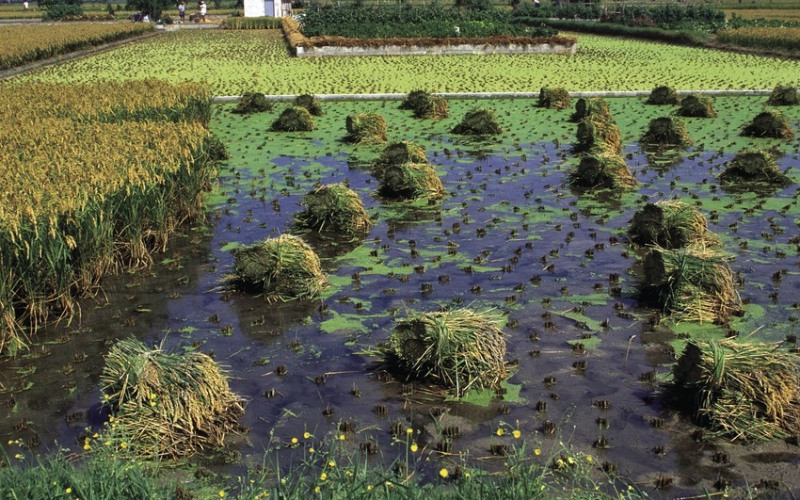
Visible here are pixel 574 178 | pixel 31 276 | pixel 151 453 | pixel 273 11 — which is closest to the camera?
pixel 151 453

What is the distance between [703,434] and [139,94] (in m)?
15.5

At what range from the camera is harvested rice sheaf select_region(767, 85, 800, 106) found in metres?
23.2

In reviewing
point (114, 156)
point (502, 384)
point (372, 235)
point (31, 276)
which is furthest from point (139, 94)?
point (502, 384)

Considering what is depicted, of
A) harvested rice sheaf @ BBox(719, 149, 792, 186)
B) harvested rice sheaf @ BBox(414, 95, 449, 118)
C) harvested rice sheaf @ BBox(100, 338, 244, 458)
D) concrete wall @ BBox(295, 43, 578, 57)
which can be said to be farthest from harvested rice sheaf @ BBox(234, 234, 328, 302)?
concrete wall @ BBox(295, 43, 578, 57)

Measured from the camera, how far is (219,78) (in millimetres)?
29844

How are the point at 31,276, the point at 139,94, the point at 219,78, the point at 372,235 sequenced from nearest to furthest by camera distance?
1. the point at 31,276
2. the point at 372,235
3. the point at 139,94
4. the point at 219,78

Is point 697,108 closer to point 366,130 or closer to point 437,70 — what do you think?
point 366,130

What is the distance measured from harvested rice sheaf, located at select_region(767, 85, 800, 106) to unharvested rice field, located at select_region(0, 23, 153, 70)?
91.0ft

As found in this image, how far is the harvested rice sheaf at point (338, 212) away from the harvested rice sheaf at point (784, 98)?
15541mm

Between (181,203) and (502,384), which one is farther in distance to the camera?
(181,203)

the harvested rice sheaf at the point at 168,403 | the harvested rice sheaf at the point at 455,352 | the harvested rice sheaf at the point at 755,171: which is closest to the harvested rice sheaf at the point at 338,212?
the harvested rice sheaf at the point at 455,352

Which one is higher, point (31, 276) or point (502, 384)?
point (31, 276)

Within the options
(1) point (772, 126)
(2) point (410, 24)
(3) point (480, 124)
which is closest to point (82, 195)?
(3) point (480, 124)

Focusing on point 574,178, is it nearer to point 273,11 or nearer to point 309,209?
point 309,209
